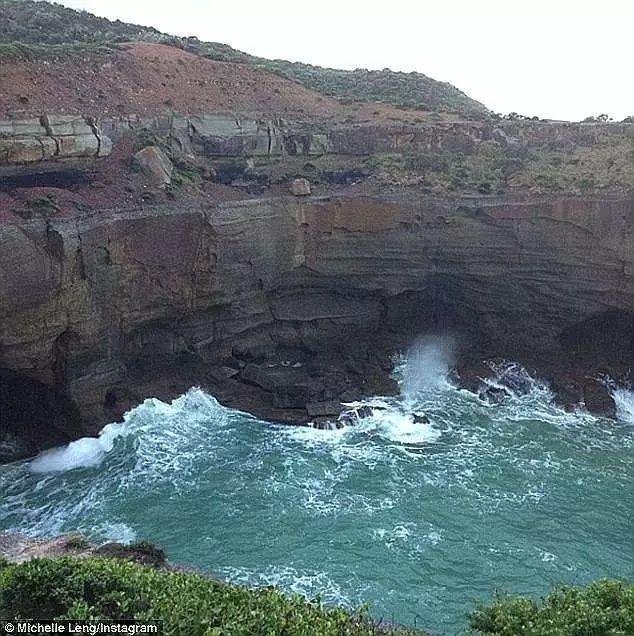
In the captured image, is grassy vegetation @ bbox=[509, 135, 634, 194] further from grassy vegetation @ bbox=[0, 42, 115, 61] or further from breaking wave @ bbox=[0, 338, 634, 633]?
grassy vegetation @ bbox=[0, 42, 115, 61]

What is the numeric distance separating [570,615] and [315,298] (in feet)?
86.4

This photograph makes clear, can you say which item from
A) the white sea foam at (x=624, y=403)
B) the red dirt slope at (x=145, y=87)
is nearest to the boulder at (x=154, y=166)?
the red dirt slope at (x=145, y=87)

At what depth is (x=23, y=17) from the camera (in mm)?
52406

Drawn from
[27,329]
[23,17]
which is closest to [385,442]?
[27,329]

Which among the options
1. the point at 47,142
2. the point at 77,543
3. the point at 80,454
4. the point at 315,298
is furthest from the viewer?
the point at 315,298

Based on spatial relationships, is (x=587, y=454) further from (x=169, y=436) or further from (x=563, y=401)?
(x=169, y=436)

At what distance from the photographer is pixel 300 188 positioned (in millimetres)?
37906

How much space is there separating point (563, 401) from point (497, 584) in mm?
15267

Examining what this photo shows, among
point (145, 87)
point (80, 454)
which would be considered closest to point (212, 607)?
point (80, 454)

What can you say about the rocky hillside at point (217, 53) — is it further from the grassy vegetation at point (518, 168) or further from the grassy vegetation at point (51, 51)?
the grassy vegetation at point (518, 168)

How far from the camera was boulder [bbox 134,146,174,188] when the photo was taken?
35.0 m

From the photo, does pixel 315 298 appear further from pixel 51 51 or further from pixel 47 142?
pixel 51 51

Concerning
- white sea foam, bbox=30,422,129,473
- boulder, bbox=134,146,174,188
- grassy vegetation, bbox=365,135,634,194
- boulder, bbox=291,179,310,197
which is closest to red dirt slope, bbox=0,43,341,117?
boulder, bbox=134,146,174,188

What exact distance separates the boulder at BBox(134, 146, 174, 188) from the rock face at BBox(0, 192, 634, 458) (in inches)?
108
